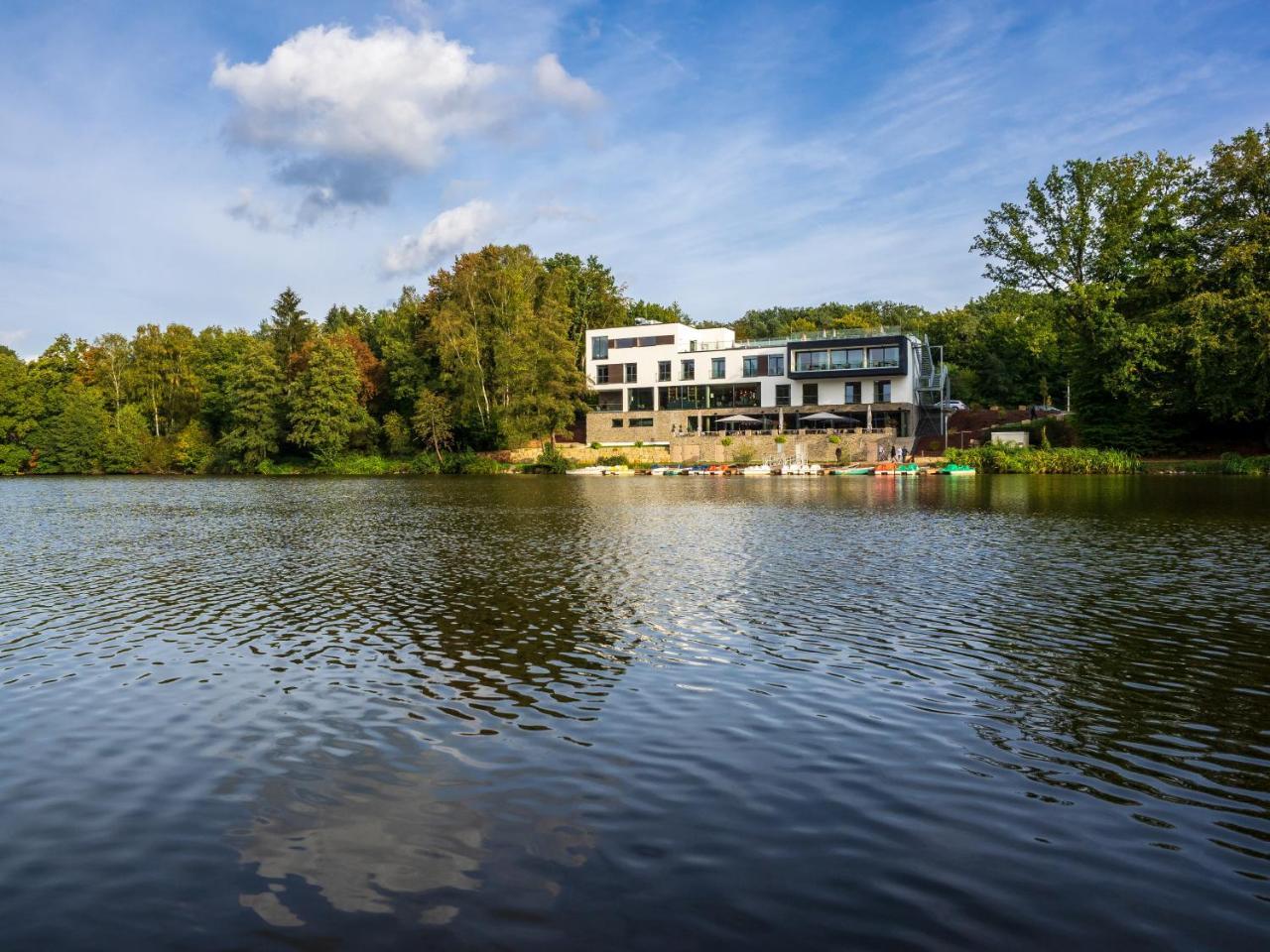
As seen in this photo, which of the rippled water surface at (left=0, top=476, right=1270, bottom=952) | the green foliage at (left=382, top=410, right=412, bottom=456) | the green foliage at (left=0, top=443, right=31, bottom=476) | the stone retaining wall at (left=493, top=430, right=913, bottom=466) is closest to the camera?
the rippled water surface at (left=0, top=476, right=1270, bottom=952)

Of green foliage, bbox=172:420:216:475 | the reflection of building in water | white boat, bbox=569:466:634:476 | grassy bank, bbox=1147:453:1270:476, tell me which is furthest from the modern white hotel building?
the reflection of building in water

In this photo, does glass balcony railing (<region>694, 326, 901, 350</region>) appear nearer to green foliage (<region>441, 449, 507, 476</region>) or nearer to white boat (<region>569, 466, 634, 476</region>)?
white boat (<region>569, 466, 634, 476</region>)

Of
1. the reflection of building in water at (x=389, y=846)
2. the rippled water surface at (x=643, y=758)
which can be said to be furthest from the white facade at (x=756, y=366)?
the reflection of building in water at (x=389, y=846)

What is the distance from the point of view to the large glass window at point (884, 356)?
7888cm

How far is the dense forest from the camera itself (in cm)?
5625

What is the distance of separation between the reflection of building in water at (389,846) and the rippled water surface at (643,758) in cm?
3

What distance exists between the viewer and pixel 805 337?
83.3 metres

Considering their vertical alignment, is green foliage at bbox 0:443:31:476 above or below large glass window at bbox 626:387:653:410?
below

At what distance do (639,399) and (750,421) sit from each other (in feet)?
47.3

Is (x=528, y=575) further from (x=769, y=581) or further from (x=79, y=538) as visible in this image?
(x=79, y=538)

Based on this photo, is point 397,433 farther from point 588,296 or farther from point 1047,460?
point 1047,460

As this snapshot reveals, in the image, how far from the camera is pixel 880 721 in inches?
364

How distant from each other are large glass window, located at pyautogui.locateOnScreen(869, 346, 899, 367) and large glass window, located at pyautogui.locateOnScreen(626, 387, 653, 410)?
24377 mm

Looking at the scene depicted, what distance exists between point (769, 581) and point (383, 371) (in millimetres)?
84392
